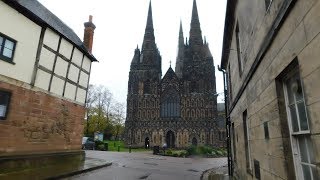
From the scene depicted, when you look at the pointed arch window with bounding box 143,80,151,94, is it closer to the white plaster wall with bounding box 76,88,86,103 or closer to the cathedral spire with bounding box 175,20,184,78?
the cathedral spire with bounding box 175,20,184,78

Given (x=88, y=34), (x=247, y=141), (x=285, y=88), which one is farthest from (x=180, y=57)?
(x=285, y=88)

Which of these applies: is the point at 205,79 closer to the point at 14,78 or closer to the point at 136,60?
the point at 136,60

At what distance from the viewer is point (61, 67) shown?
45.2ft

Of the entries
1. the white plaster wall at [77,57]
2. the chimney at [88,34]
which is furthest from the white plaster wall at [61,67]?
the chimney at [88,34]

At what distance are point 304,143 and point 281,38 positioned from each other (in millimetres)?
1624

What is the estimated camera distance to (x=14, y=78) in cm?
1078

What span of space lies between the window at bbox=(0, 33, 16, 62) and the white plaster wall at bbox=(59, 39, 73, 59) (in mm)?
3041

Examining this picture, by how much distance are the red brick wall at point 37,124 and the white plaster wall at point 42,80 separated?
38 cm

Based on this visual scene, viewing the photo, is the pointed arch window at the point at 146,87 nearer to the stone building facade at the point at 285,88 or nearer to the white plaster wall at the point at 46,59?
the white plaster wall at the point at 46,59

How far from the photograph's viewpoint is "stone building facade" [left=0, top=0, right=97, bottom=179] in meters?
10.4

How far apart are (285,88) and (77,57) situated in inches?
519

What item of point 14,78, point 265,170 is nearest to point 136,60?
point 14,78

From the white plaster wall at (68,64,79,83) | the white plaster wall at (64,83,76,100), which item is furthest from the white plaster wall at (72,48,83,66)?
the white plaster wall at (64,83,76,100)

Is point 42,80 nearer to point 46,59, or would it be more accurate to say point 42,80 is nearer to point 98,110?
point 46,59
